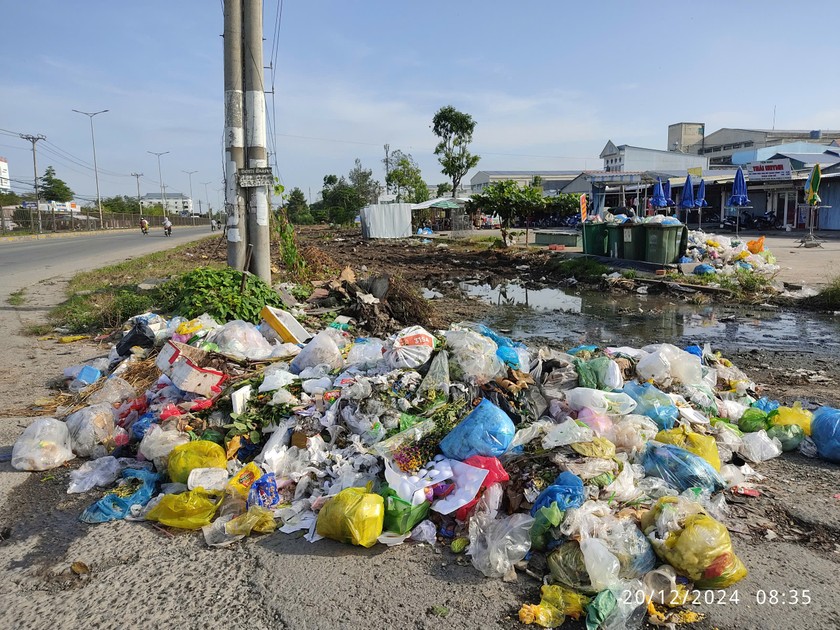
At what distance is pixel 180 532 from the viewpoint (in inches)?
128

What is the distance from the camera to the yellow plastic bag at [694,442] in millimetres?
3752

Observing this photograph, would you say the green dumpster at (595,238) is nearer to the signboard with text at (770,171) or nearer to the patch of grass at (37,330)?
the patch of grass at (37,330)

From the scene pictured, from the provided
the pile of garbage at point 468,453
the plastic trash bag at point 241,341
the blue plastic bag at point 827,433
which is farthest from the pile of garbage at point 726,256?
the plastic trash bag at point 241,341

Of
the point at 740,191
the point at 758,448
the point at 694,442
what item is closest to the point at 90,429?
the point at 694,442

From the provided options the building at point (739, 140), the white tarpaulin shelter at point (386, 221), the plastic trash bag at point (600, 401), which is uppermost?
the building at point (739, 140)

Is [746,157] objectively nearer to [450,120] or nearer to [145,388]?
[450,120]

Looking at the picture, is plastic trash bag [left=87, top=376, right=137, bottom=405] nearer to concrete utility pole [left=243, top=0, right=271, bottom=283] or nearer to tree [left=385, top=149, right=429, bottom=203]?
concrete utility pole [left=243, top=0, right=271, bottom=283]

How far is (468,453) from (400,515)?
2.10 ft

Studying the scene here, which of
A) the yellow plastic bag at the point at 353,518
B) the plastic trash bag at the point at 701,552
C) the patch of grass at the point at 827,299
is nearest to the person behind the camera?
the plastic trash bag at the point at 701,552

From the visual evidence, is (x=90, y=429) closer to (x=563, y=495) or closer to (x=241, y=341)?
(x=241, y=341)

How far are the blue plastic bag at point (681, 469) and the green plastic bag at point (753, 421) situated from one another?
1121mm

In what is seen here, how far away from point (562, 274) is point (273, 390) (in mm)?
13949

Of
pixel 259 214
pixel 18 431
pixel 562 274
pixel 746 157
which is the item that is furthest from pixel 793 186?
pixel 18 431
